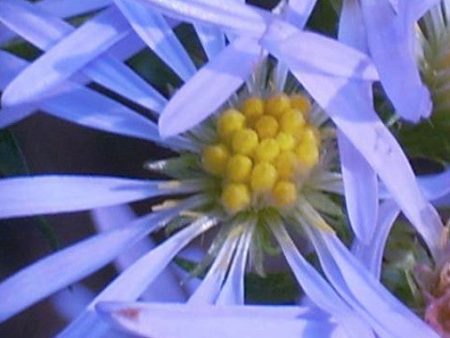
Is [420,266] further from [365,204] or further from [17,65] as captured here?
[17,65]

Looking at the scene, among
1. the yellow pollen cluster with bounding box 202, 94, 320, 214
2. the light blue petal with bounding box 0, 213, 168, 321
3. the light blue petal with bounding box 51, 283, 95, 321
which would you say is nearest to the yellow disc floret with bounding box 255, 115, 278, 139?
the yellow pollen cluster with bounding box 202, 94, 320, 214

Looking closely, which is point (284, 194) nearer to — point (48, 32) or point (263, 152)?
point (263, 152)

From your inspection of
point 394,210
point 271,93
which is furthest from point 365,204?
point 271,93

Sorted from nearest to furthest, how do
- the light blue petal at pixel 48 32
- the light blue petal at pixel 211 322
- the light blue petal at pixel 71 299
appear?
1. the light blue petal at pixel 211 322
2. the light blue petal at pixel 48 32
3. the light blue petal at pixel 71 299

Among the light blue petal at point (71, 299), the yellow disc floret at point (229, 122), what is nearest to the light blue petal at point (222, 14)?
the yellow disc floret at point (229, 122)

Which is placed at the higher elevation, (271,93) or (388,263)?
(271,93)

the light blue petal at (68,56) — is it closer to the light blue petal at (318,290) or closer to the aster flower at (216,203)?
the aster flower at (216,203)

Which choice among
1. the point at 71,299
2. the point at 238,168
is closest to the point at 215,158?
the point at 238,168
